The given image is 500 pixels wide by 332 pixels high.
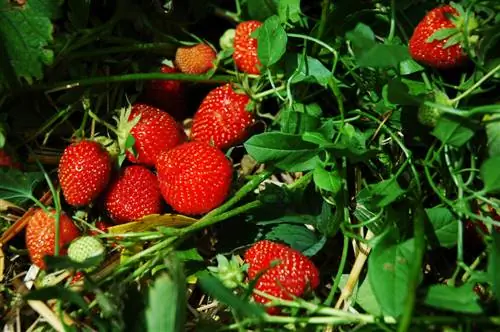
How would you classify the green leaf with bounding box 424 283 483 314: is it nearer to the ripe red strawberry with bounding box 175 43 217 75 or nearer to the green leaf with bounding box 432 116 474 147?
the green leaf with bounding box 432 116 474 147

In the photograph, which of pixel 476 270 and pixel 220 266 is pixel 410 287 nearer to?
pixel 476 270

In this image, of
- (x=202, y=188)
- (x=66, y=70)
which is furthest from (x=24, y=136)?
(x=202, y=188)

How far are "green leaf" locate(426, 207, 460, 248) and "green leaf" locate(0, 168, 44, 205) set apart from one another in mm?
698

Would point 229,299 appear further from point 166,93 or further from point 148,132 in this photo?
point 166,93

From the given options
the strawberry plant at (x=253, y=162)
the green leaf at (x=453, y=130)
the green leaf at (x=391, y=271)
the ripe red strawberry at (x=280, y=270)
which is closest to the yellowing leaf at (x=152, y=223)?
the strawberry plant at (x=253, y=162)

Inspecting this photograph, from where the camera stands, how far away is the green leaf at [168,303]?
100 centimetres

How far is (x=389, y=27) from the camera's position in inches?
51.7

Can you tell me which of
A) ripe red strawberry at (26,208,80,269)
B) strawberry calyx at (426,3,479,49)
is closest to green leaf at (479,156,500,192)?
strawberry calyx at (426,3,479,49)

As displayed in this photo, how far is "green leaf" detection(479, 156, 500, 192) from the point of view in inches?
40.1

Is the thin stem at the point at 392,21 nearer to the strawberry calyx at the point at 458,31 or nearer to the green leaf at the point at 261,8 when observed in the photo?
the strawberry calyx at the point at 458,31

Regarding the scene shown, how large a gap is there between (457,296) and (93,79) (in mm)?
727

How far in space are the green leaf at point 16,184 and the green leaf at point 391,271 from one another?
617mm

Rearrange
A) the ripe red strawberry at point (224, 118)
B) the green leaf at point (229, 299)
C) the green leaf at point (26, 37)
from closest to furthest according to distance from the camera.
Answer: the green leaf at point (229, 299), the green leaf at point (26, 37), the ripe red strawberry at point (224, 118)

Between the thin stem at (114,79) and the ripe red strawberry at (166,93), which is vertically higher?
the thin stem at (114,79)
